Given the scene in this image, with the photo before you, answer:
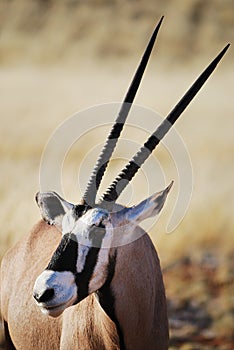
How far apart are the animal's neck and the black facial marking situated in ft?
1.61

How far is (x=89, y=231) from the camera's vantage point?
299 inches

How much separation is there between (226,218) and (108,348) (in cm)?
1246

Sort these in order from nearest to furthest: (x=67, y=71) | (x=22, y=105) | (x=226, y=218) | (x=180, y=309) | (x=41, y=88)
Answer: (x=180, y=309), (x=226, y=218), (x=22, y=105), (x=41, y=88), (x=67, y=71)

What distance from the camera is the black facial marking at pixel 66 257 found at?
745cm

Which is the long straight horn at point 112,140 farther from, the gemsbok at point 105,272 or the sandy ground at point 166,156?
the sandy ground at point 166,156

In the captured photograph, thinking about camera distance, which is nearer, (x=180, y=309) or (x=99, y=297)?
(x=99, y=297)

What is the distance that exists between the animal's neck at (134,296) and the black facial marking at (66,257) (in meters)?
0.49

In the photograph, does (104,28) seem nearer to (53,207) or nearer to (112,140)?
(112,140)

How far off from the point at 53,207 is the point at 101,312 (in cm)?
98

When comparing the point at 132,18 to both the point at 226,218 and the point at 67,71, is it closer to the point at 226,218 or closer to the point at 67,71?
the point at 67,71

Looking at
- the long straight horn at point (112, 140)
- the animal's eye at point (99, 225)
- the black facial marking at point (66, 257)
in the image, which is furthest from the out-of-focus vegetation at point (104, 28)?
the black facial marking at point (66, 257)

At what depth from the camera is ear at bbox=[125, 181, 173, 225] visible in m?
7.82

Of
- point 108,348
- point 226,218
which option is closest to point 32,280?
point 108,348

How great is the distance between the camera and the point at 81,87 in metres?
45.1
